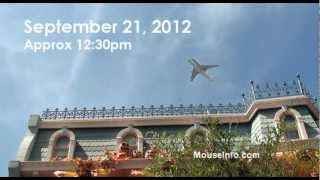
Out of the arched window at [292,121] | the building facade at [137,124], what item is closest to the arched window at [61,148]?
the building facade at [137,124]

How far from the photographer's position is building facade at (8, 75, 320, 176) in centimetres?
2598

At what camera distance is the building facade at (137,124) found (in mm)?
25984

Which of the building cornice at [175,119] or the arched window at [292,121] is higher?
the building cornice at [175,119]

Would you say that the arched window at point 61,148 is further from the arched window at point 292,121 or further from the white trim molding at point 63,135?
the arched window at point 292,121

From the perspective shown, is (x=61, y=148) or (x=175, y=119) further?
(x=175, y=119)

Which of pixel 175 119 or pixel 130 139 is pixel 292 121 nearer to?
pixel 175 119

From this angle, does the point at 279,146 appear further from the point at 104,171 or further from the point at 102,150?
the point at 102,150

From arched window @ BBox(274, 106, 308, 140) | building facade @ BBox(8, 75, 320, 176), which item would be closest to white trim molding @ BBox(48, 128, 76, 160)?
building facade @ BBox(8, 75, 320, 176)

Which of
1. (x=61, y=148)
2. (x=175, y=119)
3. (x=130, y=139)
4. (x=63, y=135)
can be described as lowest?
(x=61, y=148)

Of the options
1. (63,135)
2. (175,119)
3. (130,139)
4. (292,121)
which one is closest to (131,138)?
(130,139)

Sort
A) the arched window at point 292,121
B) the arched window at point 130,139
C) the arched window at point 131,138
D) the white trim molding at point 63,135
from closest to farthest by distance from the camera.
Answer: the arched window at point 292,121
the arched window at point 131,138
the white trim molding at point 63,135
the arched window at point 130,139

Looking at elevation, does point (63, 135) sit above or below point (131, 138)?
above

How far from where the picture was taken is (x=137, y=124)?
1053 inches

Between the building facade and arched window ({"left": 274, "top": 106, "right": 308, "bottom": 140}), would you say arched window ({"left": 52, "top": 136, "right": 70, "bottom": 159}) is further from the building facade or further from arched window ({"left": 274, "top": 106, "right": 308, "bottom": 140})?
arched window ({"left": 274, "top": 106, "right": 308, "bottom": 140})
